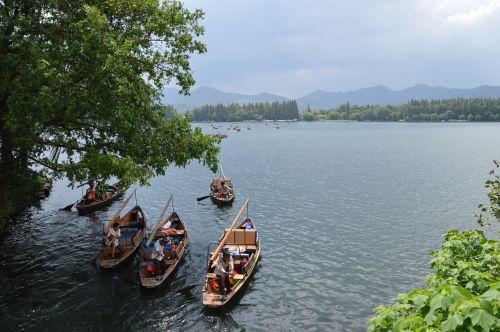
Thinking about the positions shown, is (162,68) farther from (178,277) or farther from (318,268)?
(318,268)

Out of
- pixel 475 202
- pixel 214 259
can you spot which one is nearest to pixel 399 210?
pixel 475 202

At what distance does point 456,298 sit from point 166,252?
72.8 feet

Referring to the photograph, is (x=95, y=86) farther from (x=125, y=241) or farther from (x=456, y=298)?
(x=456, y=298)

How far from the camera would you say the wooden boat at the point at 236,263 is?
21478 mm

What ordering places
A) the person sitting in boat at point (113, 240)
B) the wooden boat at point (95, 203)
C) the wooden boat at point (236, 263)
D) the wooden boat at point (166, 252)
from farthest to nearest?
the wooden boat at point (95, 203) → the person sitting in boat at point (113, 240) → the wooden boat at point (166, 252) → the wooden boat at point (236, 263)

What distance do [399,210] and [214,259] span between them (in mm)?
27808

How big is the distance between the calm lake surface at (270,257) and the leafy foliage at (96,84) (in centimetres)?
714

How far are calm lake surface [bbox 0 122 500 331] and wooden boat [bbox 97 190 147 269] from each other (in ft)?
2.88

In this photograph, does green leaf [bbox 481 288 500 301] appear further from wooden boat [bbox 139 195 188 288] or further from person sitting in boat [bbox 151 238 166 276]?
person sitting in boat [bbox 151 238 166 276]

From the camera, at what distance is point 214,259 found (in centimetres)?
2478

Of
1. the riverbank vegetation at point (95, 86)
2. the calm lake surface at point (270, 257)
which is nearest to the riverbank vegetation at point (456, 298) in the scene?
the calm lake surface at point (270, 257)

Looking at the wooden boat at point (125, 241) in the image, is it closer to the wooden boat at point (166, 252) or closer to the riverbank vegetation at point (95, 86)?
the wooden boat at point (166, 252)

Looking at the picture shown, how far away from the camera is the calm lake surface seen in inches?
833

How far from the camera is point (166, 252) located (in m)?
26.5
